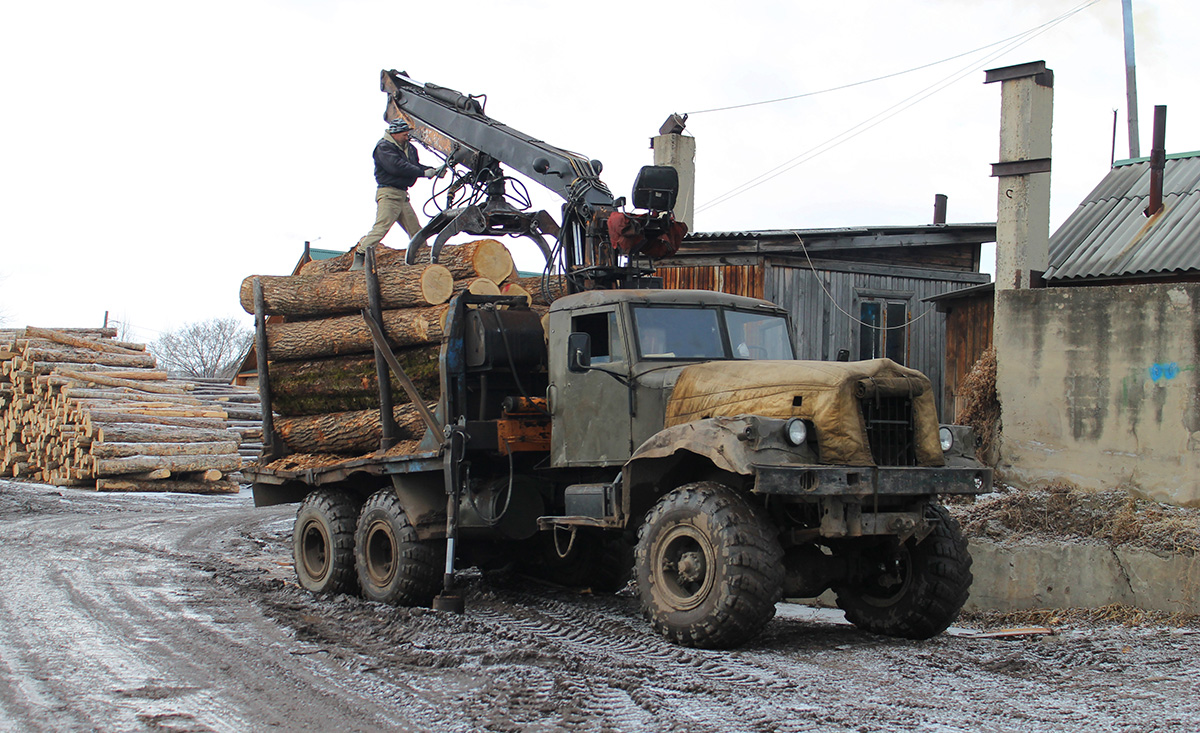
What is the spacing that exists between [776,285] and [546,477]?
8365mm

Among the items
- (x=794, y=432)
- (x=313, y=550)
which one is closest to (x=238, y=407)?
(x=313, y=550)

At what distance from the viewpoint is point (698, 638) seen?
684 cm

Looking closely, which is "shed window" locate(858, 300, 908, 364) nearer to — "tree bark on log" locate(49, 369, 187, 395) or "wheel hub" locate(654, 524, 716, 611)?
"wheel hub" locate(654, 524, 716, 611)

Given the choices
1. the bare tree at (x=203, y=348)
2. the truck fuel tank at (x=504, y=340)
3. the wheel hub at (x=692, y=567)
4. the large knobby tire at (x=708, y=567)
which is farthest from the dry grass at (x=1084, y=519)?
the bare tree at (x=203, y=348)

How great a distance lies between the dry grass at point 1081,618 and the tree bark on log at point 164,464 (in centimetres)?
1630

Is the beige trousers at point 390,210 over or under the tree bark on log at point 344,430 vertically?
over

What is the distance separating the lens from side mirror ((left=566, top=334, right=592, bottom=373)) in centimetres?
802

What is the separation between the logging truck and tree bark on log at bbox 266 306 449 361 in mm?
86

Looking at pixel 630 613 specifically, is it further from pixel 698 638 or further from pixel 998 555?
pixel 998 555

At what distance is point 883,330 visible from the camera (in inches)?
700

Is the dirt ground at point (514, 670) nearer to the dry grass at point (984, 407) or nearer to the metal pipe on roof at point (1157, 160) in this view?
the dry grass at point (984, 407)

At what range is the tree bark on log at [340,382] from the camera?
33.2 ft

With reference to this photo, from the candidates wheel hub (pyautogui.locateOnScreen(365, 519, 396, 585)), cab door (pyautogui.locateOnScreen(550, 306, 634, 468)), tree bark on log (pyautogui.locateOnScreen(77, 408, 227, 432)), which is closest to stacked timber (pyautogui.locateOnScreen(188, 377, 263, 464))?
tree bark on log (pyautogui.locateOnScreen(77, 408, 227, 432))

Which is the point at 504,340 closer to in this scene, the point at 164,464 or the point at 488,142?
the point at 488,142
